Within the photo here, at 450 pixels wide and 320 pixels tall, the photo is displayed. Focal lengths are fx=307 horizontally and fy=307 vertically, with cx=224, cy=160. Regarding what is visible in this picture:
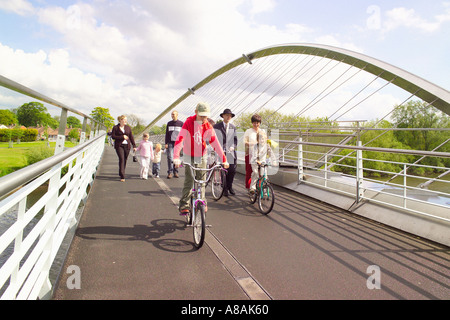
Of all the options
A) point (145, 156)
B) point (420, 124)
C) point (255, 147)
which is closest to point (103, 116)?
point (420, 124)

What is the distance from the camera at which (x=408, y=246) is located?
13.6 ft

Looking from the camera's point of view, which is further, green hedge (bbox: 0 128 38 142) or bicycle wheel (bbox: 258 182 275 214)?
bicycle wheel (bbox: 258 182 275 214)

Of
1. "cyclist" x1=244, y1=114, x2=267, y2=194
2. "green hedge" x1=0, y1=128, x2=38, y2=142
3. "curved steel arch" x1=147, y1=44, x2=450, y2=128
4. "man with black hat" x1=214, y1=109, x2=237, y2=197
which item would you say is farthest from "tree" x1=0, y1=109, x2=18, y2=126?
"curved steel arch" x1=147, y1=44, x2=450, y2=128

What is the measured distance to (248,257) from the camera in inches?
Answer: 143

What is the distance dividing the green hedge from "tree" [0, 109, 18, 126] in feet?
0.17

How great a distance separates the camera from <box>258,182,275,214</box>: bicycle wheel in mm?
5628

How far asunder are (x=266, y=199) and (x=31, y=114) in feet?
14.1

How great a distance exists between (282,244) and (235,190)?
414cm
